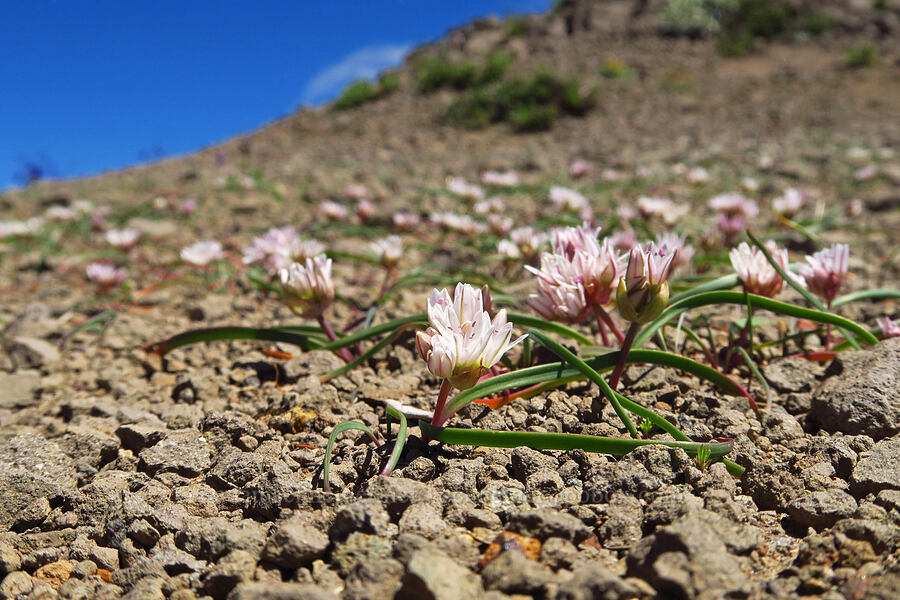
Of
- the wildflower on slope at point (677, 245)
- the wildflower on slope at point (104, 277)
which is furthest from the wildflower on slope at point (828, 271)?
the wildflower on slope at point (104, 277)

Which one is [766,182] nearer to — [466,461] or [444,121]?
[466,461]

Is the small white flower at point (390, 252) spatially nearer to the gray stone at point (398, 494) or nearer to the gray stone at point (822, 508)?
the gray stone at point (398, 494)

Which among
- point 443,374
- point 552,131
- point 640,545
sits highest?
point 552,131

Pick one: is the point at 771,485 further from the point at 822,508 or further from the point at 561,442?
the point at 561,442

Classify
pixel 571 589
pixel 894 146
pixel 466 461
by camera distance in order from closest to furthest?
pixel 571 589 < pixel 466 461 < pixel 894 146

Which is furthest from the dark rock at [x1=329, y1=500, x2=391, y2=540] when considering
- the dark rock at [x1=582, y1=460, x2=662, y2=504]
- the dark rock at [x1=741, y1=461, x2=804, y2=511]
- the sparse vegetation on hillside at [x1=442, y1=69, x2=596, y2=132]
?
the sparse vegetation on hillside at [x1=442, y1=69, x2=596, y2=132]

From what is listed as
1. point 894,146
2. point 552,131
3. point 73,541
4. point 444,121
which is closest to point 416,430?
point 73,541

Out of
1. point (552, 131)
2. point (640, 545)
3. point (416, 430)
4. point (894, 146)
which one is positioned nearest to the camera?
point (640, 545)

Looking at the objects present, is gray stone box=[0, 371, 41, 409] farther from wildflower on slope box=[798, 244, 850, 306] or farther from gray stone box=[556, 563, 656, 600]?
wildflower on slope box=[798, 244, 850, 306]
